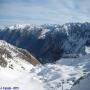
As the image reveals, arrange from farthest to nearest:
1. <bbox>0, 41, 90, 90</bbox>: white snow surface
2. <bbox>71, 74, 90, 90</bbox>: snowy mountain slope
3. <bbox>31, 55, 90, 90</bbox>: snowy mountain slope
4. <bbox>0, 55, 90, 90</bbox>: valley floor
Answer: <bbox>31, 55, 90, 90</bbox>: snowy mountain slope, <bbox>0, 41, 90, 90</bbox>: white snow surface, <bbox>0, 55, 90, 90</bbox>: valley floor, <bbox>71, 74, 90, 90</bbox>: snowy mountain slope

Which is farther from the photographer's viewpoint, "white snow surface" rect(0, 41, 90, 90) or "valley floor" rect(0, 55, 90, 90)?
"white snow surface" rect(0, 41, 90, 90)

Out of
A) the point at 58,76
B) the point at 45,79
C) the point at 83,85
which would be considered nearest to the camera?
the point at 83,85

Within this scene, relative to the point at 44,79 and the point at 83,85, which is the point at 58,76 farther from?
the point at 83,85

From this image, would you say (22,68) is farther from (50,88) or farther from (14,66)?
(50,88)

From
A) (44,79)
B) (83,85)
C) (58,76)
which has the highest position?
(58,76)

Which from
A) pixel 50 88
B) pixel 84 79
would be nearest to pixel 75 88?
pixel 84 79

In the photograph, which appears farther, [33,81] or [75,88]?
[33,81]

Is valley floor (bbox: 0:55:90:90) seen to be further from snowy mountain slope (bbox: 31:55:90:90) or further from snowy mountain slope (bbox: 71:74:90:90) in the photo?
snowy mountain slope (bbox: 71:74:90:90)

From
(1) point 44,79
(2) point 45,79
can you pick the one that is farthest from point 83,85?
(1) point 44,79

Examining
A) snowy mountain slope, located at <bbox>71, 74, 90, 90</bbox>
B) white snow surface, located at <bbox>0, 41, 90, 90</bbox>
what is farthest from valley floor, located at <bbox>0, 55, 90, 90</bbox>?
snowy mountain slope, located at <bbox>71, 74, 90, 90</bbox>

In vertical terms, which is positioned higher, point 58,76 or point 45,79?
point 58,76

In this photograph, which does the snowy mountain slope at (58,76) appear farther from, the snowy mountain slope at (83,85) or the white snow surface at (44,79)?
the snowy mountain slope at (83,85)
